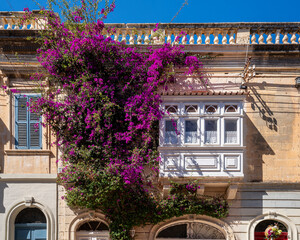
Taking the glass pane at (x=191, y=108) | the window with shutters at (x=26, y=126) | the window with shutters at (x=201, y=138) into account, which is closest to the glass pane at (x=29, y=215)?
the window with shutters at (x=26, y=126)

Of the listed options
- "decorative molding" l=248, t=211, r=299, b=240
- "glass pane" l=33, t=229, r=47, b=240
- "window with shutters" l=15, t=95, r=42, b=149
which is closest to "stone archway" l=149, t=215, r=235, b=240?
"decorative molding" l=248, t=211, r=299, b=240

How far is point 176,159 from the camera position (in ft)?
32.0

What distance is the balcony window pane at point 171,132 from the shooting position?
32.3 feet

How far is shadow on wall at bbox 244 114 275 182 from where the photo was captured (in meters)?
10.2

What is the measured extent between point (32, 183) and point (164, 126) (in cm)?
414

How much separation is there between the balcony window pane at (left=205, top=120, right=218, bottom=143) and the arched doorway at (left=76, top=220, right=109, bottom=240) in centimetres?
390

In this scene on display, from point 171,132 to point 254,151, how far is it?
2.50 metres

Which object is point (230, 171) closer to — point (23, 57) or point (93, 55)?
point (93, 55)

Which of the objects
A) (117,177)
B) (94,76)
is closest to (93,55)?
(94,76)

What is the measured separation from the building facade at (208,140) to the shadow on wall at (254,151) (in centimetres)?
3

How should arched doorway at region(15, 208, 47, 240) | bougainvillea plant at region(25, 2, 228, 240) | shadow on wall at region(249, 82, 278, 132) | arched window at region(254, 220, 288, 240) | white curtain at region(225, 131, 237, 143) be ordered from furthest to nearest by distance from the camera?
shadow on wall at region(249, 82, 278, 132), arched doorway at region(15, 208, 47, 240), arched window at region(254, 220, 288, 240), white curtain at region(225, 131, 237, 143), bougainvillea plant at region(25, 2, 228, 240)

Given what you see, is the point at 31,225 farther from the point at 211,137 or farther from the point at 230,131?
the point at 230,131

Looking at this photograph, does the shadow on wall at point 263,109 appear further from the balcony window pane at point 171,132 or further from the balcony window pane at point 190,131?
the balcony window pane at point 171,132

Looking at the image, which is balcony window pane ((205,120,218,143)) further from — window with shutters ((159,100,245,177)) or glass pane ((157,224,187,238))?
glass pane ((157,224,187,238))
